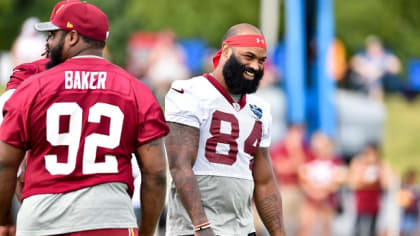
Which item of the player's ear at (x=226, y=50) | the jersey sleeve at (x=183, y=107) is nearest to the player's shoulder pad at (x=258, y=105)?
the player's ear at (x=226, y=50)

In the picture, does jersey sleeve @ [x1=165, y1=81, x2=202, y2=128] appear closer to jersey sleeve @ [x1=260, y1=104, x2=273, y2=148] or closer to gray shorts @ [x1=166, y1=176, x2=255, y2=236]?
gray shorts @ [x1=166, y1=176, x2=255, y2=236]

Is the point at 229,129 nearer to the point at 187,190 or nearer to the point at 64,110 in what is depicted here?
the point at 187,190

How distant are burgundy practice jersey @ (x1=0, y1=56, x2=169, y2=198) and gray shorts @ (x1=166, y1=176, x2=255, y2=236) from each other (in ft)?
3.69

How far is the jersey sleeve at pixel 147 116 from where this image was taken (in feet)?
20.8

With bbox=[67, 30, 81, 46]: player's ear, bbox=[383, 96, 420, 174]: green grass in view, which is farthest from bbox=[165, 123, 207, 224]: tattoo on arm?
bbox=[383, 96, 420, 174]: green grass

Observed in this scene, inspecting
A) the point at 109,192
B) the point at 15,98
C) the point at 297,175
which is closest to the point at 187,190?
the point at 109,192

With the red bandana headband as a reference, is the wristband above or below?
below

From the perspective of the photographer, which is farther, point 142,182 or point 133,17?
point 133,17

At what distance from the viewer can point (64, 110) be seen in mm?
6145

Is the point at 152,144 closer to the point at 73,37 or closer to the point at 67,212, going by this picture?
the point at 67,212

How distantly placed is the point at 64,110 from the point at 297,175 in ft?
40.1

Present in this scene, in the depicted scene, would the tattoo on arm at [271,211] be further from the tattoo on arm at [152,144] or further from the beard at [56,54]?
the beard at [56,54]

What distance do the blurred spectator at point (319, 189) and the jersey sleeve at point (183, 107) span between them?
10785 mm

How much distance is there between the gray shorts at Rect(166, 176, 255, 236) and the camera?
7.34m
